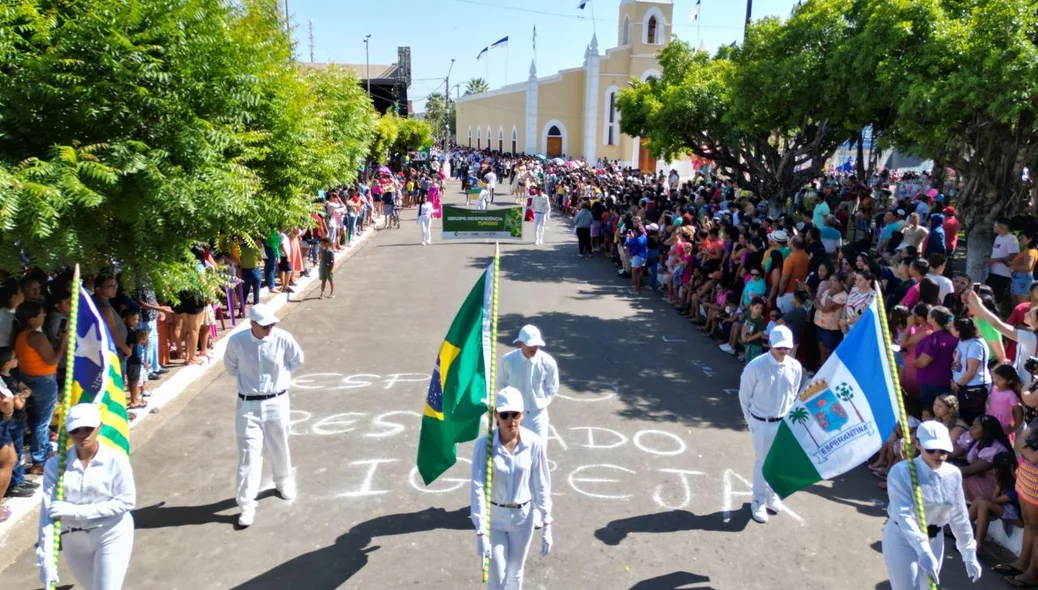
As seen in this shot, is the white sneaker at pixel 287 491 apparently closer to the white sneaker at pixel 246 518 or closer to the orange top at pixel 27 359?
the white sneaker at pixel 246 518

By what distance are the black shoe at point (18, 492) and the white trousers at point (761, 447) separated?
6401 mm

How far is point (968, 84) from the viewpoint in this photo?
1037 cm

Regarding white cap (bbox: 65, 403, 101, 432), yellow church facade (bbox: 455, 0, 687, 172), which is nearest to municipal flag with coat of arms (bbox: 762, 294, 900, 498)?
white cap (bbox: 65, 403, 101, 432)

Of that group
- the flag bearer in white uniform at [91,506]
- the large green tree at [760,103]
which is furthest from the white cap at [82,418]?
the large green tree at [760,103]

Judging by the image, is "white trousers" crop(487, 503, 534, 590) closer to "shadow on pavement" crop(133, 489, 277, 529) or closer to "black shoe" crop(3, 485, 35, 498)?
"shadow on pavement" crop(133, 489, 277, 529)

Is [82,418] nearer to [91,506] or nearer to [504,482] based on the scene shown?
[91,506]

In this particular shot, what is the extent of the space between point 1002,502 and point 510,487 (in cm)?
423

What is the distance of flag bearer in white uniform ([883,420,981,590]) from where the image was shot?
4.70m

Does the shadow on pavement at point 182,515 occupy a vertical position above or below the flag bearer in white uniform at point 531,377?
below

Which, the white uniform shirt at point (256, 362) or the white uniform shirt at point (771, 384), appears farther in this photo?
the white uniform shirt at point (771, 384)

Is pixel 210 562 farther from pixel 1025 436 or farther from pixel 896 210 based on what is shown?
pixel 896 210

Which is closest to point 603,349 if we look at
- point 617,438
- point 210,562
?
point 617,438

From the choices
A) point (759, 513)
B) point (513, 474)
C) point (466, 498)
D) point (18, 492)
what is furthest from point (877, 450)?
point (18, 492)

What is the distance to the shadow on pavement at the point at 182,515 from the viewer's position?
251 inches
